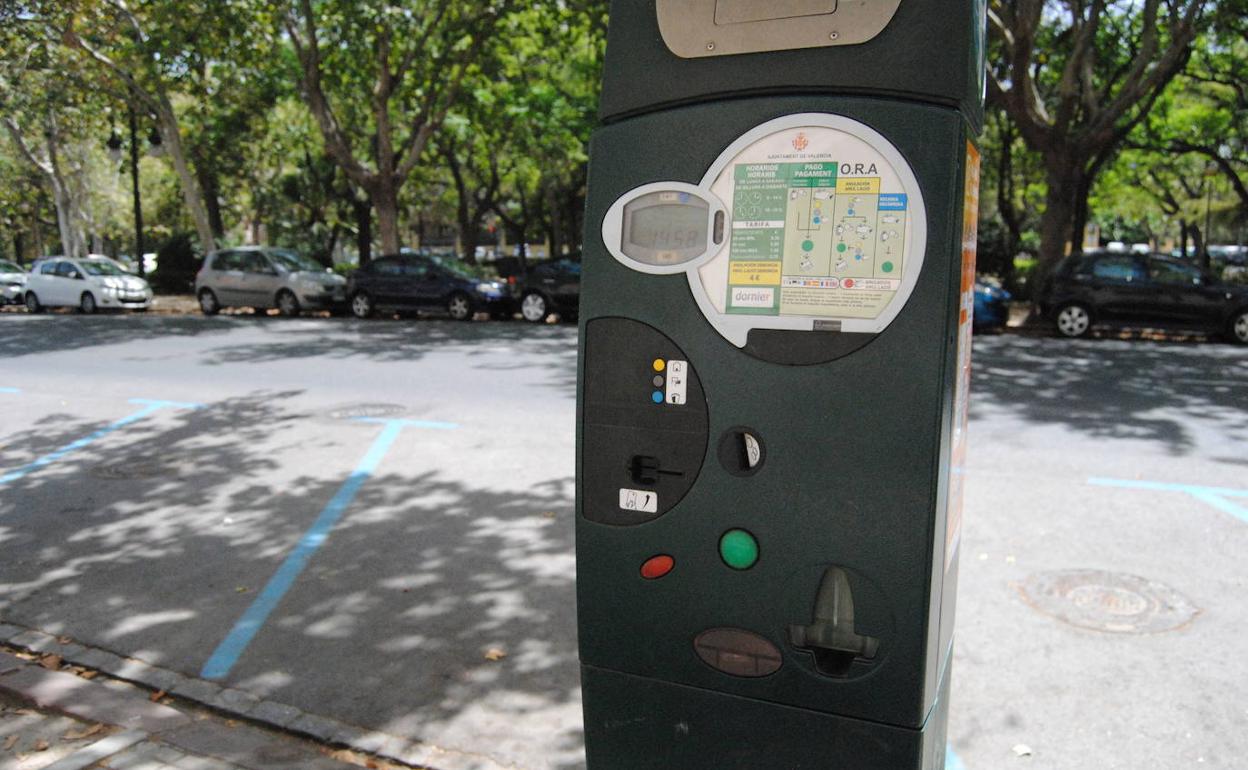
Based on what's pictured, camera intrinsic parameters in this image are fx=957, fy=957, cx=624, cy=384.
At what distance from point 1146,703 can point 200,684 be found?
150 inches

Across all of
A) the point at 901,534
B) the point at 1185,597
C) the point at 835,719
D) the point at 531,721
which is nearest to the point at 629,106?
the point at 901,534

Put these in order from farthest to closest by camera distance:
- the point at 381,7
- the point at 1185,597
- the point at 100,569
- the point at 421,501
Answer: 1. the point at 381,7
2. the point at 421,501
3. the point at 100,569
4. the point at 1185,597

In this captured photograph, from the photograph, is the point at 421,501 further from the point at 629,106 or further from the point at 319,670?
the point at 629,106

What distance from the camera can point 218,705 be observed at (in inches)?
149

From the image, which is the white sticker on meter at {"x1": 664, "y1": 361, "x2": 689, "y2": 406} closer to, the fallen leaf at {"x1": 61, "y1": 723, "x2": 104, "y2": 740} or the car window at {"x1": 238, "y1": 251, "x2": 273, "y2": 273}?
the fallen leaf at {"x1": 61, "y1": 723, "x2": 104, "y2": 740}

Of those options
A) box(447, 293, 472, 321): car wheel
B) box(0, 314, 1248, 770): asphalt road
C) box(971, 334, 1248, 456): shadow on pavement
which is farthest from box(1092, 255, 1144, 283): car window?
box(447, 293, 472, 321): car wheel

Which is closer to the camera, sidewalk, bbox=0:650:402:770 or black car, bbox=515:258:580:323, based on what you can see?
sidewalk, bbox=0:650:402:770

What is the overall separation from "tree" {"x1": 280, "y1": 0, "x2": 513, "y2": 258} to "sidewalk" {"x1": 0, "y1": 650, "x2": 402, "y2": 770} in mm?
16056

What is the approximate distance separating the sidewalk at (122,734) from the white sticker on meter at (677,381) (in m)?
1.95

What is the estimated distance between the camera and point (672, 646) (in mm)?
2385

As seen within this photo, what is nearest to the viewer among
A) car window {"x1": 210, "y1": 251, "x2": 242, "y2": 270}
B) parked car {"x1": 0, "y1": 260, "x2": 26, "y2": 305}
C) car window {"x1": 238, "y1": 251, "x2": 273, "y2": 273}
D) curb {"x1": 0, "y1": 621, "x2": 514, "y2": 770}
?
curb {"x1": 0, "y1": 621, "x2": 514, "y2": 770}

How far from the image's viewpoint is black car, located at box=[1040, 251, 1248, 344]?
47.7 ft

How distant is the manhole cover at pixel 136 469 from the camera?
7121 mm

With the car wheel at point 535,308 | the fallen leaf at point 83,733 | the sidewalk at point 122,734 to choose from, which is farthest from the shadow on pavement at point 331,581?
the car wheel at point 535,308
